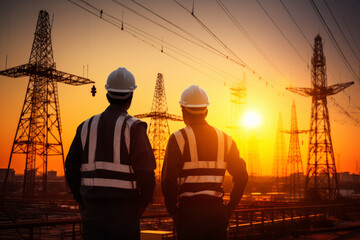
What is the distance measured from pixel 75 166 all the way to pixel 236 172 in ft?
5.21

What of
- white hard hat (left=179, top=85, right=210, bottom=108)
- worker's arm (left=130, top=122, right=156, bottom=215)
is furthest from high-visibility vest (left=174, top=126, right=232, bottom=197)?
worker's arm (left=130, top=122, right=156, bottom=215)

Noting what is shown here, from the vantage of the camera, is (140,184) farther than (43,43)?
No

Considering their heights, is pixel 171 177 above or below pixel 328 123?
below

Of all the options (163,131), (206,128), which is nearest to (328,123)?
(163,131)

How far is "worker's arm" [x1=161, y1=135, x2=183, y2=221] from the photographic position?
145 inches

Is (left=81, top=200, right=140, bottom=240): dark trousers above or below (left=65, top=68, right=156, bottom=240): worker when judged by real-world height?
below

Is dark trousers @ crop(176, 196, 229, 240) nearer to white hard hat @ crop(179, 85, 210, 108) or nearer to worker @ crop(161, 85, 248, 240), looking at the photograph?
worker @ crop(161, 85, 248, 240)

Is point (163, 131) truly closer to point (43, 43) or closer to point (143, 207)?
point (43, 43)

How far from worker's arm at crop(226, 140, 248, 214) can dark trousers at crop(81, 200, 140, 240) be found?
1166mm

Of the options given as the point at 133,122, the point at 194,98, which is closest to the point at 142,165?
the point at 133,122

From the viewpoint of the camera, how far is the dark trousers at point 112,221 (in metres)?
3.20

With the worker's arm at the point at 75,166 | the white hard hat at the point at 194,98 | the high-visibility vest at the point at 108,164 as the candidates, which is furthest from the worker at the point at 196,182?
the worker's arm at the point at 75,166

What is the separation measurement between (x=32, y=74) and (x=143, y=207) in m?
51.3

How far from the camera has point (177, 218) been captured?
12.4 feet
